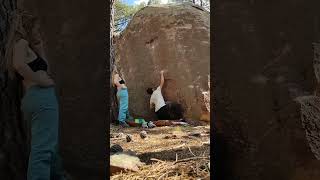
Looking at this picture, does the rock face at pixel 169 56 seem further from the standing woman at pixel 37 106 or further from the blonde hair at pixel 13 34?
the standing woman at pixel 37 106

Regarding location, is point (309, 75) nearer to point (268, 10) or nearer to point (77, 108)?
point (268, 10)

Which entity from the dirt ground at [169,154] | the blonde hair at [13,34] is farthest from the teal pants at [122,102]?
the blonde hair at [13,34]

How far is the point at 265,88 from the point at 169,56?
7.99 metres

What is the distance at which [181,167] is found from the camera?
16.7 feet

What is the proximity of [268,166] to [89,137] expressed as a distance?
135cm

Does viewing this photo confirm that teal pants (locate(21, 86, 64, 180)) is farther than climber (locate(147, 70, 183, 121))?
No

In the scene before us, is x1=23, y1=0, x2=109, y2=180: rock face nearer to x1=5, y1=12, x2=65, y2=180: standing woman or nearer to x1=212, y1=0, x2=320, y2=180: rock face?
x1=5, y1=12, x2=65, y2=180: standing woman

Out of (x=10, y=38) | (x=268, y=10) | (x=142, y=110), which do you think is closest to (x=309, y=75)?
(x=268, y=10)

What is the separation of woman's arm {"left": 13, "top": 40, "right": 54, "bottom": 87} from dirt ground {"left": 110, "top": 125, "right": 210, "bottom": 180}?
1.72 metres

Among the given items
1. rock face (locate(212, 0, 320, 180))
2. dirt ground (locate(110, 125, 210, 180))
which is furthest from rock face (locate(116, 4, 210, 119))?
rock face (locate(212, 0, 320, 180))

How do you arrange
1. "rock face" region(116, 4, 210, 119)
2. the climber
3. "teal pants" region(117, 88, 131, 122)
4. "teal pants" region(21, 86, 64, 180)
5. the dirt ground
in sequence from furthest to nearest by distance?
"rock face" region(116, 4, 210, 119) → the climber → "teal pants" region(117, 88, 131, 122) → the dirt ground → "teal pants" region(21, 86, 64, 180)

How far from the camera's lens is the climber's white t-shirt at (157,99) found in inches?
426

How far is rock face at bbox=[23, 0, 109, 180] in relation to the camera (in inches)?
152

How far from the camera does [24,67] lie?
10.9ft
